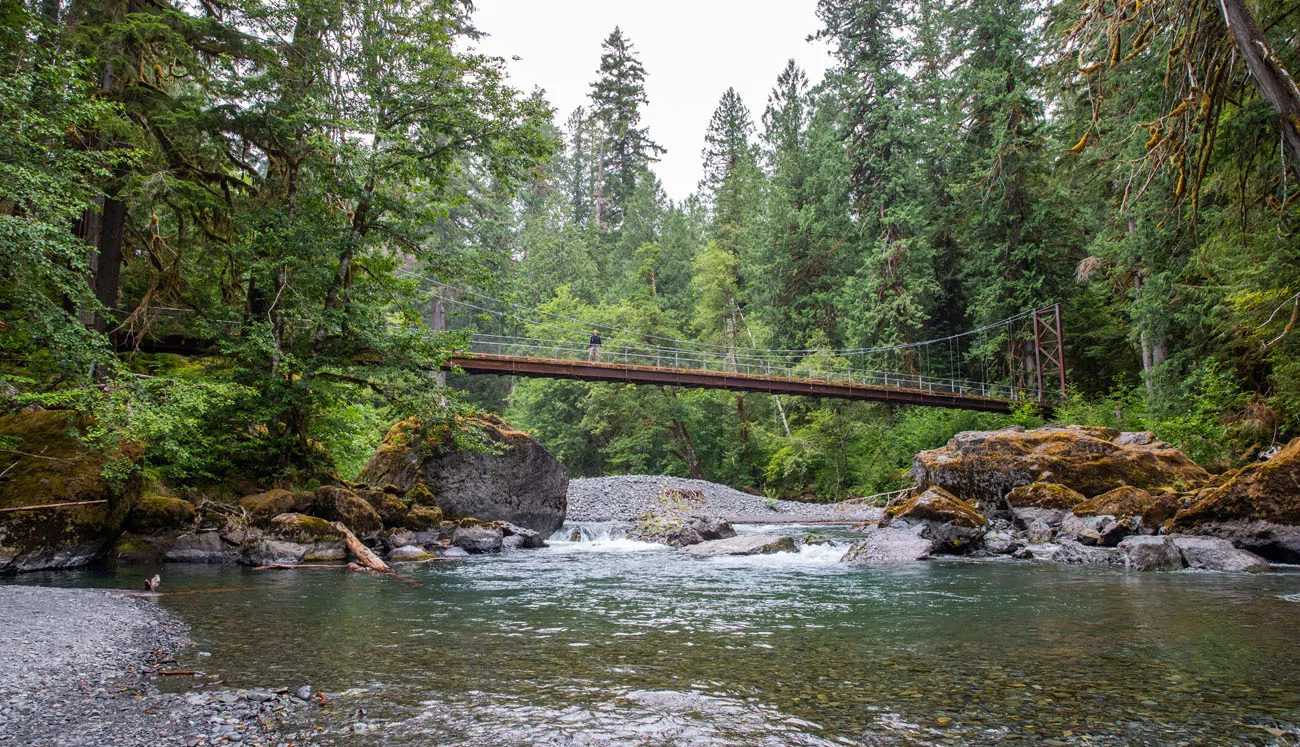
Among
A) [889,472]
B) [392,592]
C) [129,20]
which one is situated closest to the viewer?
[392,592]

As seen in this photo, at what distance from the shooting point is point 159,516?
8812mm

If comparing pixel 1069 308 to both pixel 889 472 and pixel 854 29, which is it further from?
pixel 854 29

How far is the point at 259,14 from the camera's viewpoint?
34.8 feet

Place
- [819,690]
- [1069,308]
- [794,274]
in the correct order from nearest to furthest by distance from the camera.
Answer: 1. [819,690]
2. [1069,308]
3. [794,274]

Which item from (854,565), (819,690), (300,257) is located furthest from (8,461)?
(854,565)

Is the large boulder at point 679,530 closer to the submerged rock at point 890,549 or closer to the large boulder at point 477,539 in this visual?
the large boulder at point 477,539

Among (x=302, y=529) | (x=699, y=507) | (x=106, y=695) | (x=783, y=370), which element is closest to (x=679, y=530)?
(x=302, y=529)

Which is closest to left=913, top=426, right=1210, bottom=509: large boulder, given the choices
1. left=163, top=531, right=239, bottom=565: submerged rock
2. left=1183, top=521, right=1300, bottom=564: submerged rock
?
left=1183, top=521, right=1300, bottom=564: submerged rock

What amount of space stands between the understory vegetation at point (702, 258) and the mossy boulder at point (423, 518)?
67.2 inches

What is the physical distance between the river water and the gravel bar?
11033 mm

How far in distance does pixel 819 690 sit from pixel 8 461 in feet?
29.0

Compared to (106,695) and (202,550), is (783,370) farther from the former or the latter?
(106,695)

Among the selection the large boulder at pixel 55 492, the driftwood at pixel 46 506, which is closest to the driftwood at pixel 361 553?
the large boulder at pixel 55 492

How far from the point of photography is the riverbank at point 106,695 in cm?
249
